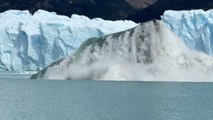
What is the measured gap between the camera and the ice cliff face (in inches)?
3777

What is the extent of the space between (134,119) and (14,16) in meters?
82.7

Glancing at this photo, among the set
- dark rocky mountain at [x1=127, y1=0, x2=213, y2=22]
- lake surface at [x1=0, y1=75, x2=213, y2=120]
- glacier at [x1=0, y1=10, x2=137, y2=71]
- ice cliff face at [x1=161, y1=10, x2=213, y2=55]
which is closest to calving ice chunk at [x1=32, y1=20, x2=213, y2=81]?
lake surface at [x1=0, y1=75, x2=213, y2=120]

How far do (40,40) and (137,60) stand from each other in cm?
3285

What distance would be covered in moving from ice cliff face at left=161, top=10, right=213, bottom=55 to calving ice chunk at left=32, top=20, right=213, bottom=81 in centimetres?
2159

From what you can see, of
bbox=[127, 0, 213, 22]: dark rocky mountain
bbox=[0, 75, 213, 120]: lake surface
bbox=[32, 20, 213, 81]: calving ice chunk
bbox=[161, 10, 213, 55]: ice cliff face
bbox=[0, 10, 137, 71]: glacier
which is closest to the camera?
bbox=[0, 75, 213, 120]: lake surface

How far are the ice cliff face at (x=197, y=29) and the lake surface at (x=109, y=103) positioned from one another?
3255 centimetres

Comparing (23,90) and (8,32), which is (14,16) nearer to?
(8,32)

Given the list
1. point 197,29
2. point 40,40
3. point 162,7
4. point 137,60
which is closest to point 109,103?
point 137,60

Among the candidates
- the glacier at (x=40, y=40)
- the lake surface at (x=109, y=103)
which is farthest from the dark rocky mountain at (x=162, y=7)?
the lake surface at (x=109, y=103)

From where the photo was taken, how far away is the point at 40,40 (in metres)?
102

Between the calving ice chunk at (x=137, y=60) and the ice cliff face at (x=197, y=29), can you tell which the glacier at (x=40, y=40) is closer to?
the ice cliff face at (x=197, y=29)

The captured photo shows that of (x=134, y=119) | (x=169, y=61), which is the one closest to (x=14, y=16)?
(x=169, y=61)

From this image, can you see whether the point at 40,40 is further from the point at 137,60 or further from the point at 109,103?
the point at 109,103

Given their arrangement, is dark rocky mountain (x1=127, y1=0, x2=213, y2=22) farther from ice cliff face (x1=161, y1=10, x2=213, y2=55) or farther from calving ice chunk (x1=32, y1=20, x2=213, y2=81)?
calving ice chunk (x1=32, y1=20, x2=213, y2=81)
